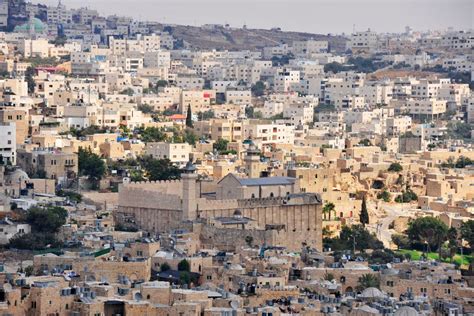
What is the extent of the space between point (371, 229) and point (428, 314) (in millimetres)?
10280

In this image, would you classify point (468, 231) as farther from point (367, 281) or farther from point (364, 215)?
point (367, 281)

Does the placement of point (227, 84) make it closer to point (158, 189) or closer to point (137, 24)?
point (137, 24)

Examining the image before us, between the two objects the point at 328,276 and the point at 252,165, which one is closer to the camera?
the point at 328,276

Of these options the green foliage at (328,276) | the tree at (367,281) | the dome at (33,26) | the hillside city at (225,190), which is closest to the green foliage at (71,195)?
the hillside city at (225,190)

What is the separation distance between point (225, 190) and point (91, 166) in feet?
10.9

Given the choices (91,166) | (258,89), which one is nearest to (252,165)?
(91,166)

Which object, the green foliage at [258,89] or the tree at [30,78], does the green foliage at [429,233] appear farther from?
the green foliage at [258,89]

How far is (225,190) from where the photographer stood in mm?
27547

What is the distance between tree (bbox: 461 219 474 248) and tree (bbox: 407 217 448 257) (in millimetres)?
290

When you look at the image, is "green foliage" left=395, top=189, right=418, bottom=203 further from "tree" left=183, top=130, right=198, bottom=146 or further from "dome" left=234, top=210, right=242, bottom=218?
"dome" left=234, top=210, right=242, bottom=218

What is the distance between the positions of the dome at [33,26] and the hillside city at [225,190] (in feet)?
13.7

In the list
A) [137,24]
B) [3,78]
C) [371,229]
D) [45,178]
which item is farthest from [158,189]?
[137,24]

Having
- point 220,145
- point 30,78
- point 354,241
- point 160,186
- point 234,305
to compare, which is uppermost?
point 30,78

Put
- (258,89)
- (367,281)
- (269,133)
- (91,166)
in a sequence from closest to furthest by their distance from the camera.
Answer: (367,281) < (91,166) < (269,133) < (258,89)
